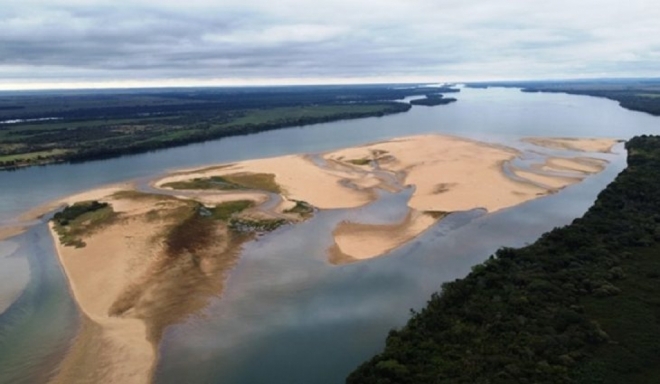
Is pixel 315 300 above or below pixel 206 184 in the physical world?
below

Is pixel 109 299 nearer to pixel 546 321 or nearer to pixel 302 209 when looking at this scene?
pixel 302 209

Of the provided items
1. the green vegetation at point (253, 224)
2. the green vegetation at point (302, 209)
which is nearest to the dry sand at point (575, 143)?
the green vegetation at point (302, 209)

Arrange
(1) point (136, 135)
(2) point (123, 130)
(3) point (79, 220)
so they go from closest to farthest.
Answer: (3) point (79, 220), (1) point (136, 135), (2) point (123, 130)

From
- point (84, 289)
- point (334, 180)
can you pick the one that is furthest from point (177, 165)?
point (84, 289)

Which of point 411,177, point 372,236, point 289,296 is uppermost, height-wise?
point 411,177

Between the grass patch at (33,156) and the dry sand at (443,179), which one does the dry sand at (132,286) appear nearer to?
the dry sand at (443,179)

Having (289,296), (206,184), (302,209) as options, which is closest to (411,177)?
(302,209)

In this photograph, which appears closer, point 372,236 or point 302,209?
point 372,236

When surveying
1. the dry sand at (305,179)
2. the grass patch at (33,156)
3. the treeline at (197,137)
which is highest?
the treeline at (197,137)
